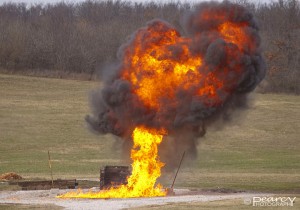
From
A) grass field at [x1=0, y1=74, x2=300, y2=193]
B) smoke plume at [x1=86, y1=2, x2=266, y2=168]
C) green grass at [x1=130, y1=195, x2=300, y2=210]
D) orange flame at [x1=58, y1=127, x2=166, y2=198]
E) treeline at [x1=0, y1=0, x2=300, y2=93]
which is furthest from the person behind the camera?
treeline at [x1=0, y1=0, x2=300, y2=93]

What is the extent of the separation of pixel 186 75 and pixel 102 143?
40.6 meters

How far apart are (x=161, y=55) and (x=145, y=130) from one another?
11.9 feet

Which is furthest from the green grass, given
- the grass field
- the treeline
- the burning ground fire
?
the treeline

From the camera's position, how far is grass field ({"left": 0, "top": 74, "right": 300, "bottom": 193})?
5494 cm

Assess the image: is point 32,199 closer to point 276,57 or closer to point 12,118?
point 12,118

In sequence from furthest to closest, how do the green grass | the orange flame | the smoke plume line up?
1. the orange flame
2. the smoke plume
3. the green grass

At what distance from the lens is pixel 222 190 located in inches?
1711

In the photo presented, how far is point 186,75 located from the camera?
39.5m

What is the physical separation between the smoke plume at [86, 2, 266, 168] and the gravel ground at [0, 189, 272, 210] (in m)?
3.12

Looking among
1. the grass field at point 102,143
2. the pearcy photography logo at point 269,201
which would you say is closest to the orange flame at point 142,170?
the grass field at point 102,143

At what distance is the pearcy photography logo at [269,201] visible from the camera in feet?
116

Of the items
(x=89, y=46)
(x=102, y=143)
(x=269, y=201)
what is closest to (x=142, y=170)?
(x=269, y=201)

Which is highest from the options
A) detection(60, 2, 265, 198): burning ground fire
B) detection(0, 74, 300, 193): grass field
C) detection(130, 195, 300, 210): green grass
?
detection(60, 2, 265, 198): burning ground fire

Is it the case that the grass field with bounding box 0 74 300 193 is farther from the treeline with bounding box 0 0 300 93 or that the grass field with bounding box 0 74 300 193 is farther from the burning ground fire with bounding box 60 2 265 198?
the treeline with bounding box 0 0 300 93
